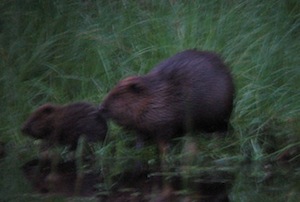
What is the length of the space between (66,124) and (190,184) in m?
1.53

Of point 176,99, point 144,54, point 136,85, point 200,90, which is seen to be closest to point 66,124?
point 136,85

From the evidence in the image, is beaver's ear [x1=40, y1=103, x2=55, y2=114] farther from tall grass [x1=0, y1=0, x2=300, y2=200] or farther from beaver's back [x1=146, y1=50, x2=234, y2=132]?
beaver's back [x1=146, y1=50, x2=234, y2=132]

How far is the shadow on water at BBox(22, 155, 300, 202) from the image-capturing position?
585cm

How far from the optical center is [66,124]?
7340mm

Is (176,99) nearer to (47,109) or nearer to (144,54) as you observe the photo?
(47,109)

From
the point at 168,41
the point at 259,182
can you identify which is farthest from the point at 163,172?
the point at 168,41

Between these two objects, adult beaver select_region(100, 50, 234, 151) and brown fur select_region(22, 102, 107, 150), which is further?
brown fur select_region(22, 102, 107, 150)

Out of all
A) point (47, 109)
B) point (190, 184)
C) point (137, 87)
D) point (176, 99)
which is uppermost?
point (137, 87)

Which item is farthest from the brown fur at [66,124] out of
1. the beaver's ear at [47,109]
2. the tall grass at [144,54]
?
the tall grass at [144,54]

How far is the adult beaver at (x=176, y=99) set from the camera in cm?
672

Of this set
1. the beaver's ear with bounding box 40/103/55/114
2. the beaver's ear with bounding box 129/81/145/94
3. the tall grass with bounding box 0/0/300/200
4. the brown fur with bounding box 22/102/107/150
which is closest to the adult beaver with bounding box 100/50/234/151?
the beaver's ear with bounding box 129/81/145/94

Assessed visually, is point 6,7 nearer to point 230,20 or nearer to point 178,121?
point 230,20

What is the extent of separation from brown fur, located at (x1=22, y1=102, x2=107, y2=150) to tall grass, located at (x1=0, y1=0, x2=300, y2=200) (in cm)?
18

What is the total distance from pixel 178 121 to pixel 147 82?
1.22ft
